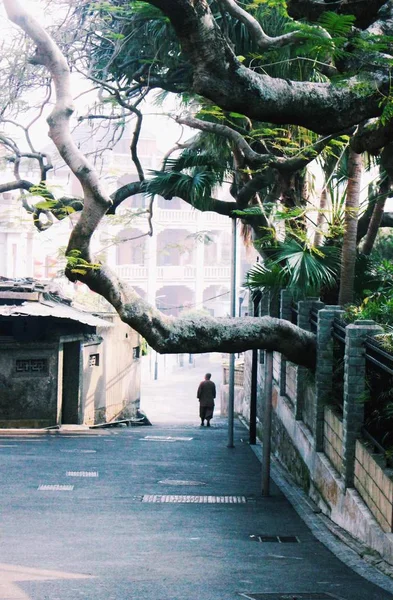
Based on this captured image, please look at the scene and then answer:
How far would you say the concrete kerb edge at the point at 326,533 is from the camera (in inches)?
351

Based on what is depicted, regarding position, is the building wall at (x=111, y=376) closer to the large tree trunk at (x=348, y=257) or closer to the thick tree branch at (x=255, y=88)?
the large tree trunk at (x=348, y=257)

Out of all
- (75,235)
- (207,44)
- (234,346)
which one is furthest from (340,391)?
(207,44)

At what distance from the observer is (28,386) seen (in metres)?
23.5

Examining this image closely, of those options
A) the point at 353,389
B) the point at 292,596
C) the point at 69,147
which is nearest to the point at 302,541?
the point at 353,389

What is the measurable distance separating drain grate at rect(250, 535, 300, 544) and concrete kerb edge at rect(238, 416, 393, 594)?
11.2 inches

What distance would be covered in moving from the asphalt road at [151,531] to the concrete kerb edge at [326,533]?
0.12 m

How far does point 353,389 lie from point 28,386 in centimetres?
1344

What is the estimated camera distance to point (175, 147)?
20.3 meters

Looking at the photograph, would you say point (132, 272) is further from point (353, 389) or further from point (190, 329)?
point (353, 389)

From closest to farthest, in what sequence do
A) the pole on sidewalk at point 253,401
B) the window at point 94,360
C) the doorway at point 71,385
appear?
the pole on sidewalk at point 253,401 → the doorway at point 71,385 → the window at point 94,360

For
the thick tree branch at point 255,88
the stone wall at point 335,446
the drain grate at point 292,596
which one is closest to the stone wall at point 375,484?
the stone wall at point 335,446

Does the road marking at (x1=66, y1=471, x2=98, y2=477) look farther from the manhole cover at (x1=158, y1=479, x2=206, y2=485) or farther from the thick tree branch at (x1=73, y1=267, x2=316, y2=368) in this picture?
the thick tree branch at (x1=73, y1=267, x2=316, y2=368)

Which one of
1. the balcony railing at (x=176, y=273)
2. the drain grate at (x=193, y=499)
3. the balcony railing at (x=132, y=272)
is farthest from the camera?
the balcony railing at (x=176, y=273)

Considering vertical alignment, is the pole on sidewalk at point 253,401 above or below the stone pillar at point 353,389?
below
